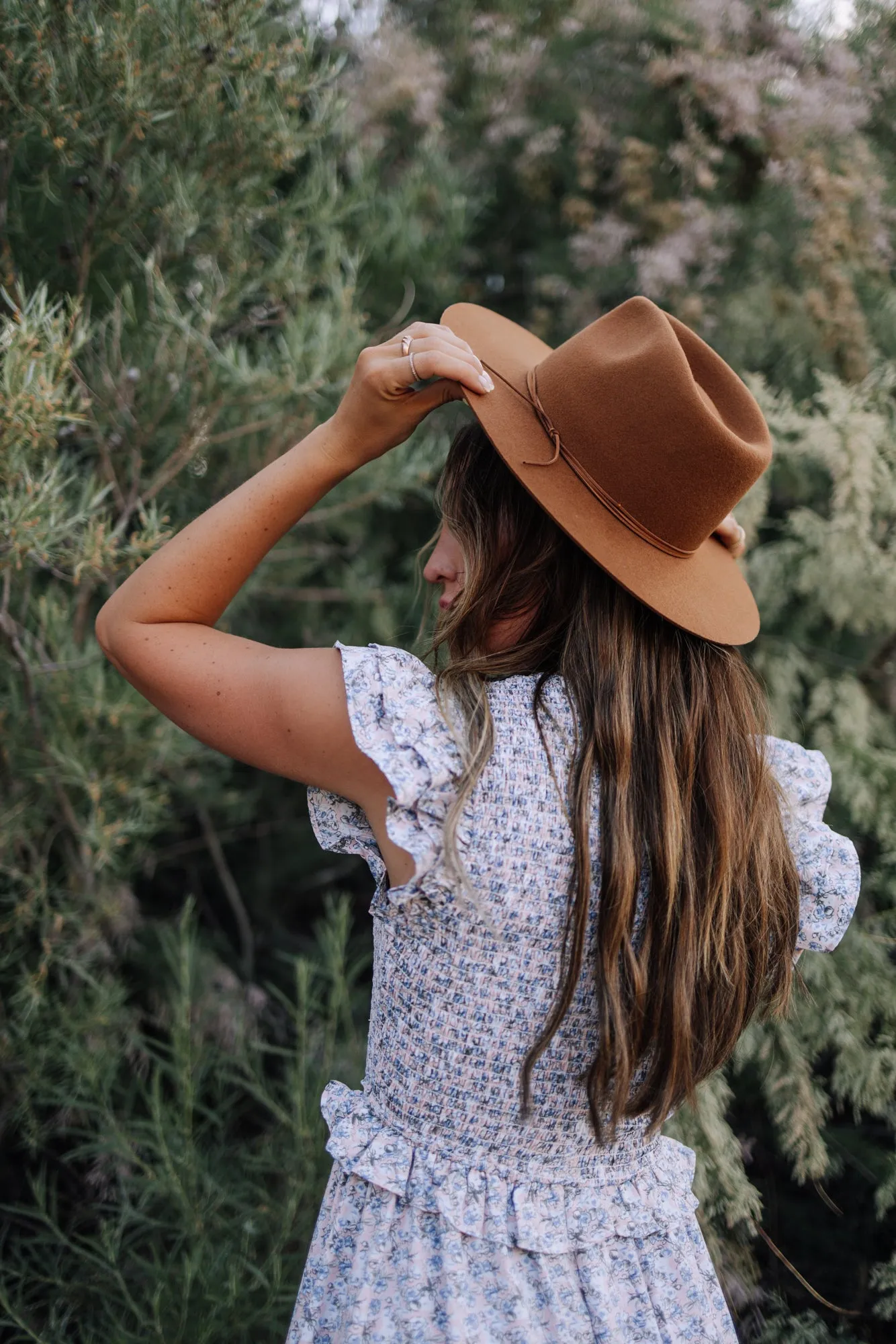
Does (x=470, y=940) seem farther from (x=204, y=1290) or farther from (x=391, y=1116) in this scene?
(x=204, y=1290)

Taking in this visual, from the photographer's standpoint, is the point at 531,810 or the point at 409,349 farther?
the point at 409,349

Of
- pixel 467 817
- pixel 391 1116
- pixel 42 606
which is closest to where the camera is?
pixel 467 817

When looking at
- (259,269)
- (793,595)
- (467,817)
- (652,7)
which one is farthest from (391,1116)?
(652,7)

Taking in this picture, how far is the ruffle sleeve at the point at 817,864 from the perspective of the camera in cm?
140

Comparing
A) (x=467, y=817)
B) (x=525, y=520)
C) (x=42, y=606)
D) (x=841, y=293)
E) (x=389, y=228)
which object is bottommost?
(x=42, y=606)

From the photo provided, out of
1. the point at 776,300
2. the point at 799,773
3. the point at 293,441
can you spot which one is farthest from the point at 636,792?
the point at 776,300

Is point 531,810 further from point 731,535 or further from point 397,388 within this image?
point 731,535

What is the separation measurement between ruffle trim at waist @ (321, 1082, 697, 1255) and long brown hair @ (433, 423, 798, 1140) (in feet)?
0.39

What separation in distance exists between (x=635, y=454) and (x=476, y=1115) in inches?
35.7

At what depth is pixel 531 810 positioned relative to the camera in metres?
1.15

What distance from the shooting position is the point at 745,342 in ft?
9.45

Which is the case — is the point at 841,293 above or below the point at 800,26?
below

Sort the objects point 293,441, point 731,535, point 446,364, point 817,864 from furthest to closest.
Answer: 1. point 293,441
2. point 731,535
3. point 817,864
4. point 446,364

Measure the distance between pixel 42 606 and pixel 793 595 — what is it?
1.99 meters
